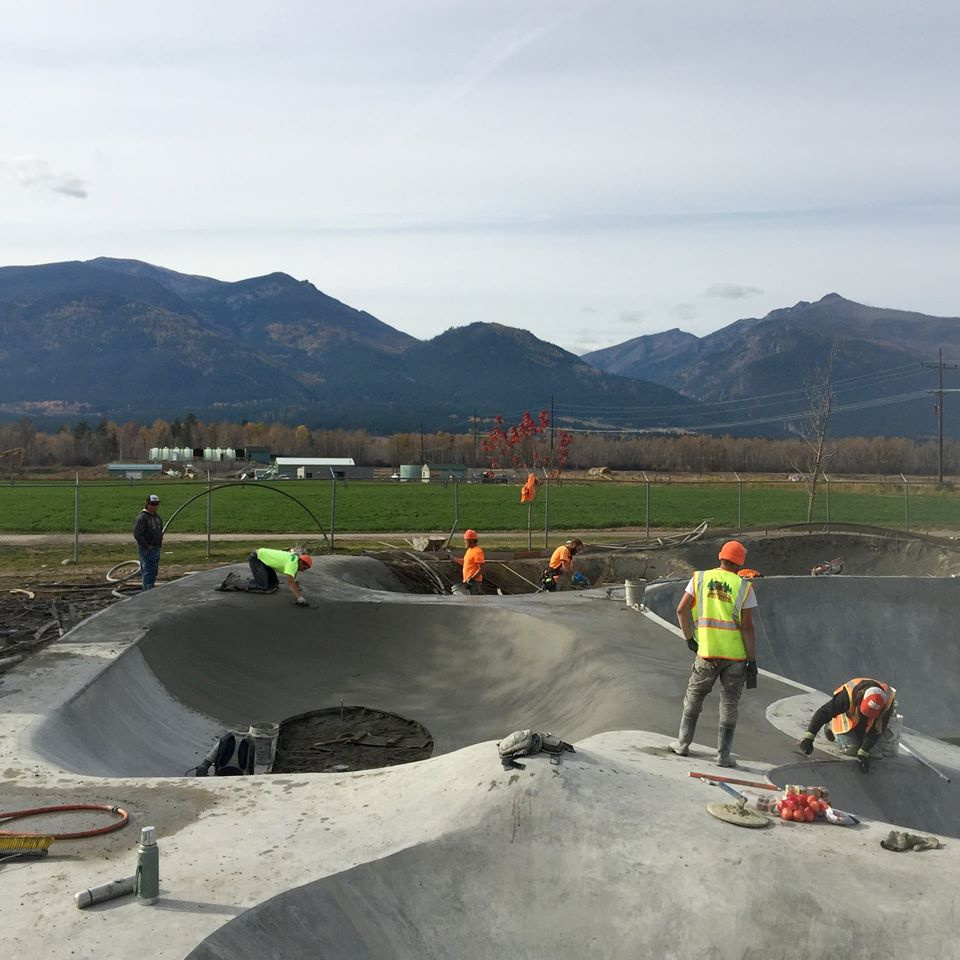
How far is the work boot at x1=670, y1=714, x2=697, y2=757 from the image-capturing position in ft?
28.8

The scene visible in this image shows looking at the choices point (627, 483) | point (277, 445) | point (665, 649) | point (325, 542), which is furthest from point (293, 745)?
point (277, 445)

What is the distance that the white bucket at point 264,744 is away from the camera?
11086 millimetres

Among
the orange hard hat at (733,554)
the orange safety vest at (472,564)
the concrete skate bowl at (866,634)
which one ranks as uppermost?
the orange hard hat at (733,554)

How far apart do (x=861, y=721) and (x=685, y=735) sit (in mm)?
1796

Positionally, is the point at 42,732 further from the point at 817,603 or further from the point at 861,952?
the point at 817,603

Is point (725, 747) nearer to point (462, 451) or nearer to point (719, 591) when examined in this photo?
point (719, 591)

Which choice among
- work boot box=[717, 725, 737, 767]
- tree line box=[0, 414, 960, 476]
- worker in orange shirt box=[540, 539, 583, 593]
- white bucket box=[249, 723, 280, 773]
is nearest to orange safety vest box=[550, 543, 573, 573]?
worker in orange shirt box=[540, 539, 583, 593]

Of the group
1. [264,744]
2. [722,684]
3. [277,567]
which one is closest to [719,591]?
[722,684]

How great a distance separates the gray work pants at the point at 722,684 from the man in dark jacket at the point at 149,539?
11.3 m

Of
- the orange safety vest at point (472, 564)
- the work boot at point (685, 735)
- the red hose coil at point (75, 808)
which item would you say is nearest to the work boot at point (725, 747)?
the work boot at point (685, 735)

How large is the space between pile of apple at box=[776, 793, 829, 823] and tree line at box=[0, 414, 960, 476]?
116523mm

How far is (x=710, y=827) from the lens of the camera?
272 inches

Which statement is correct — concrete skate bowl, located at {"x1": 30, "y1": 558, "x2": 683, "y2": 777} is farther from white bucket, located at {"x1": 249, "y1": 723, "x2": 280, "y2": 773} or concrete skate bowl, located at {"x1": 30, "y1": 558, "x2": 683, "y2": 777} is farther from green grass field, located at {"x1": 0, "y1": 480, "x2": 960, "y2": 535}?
green grass field, located at {"x1": 0, "y1": 480, "x2": 960, "y2": 535}

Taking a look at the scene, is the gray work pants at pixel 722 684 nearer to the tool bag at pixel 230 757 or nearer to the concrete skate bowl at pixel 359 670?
the concrete skate bowl at pixel 359 670
